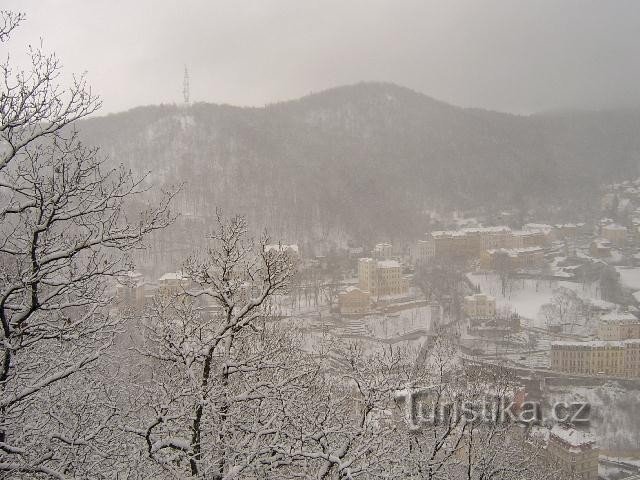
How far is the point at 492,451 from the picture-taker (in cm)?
488

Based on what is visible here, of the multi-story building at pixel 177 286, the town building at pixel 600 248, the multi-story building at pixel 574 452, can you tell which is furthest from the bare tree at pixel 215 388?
the town building at pixel 600 248

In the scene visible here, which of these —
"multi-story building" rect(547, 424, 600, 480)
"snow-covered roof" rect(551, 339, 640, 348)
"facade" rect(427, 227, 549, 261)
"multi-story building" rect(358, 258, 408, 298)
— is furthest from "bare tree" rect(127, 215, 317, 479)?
"facade" rect(427, 227, 549, 261)

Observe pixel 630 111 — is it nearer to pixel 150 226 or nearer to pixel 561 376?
pixel 561 376

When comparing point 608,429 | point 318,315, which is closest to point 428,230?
point 318,315

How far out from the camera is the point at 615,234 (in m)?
33.0

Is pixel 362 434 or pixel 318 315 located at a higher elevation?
pixel 362 434

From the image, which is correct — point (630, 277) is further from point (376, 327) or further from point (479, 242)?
point (376, 327)

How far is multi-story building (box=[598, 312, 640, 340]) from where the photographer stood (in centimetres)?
1823

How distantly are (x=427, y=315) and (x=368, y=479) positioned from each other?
18904 millimetres

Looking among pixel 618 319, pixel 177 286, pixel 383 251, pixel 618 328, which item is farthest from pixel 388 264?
pixel 177 286

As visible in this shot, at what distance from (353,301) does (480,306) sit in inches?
200

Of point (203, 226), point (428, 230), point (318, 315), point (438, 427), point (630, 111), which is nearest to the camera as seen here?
point (438, 427)

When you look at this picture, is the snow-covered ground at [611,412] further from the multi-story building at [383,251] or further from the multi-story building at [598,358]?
the multi-story building at [383,251]

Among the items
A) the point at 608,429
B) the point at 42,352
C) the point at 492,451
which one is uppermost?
the point at 42,352
